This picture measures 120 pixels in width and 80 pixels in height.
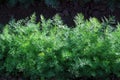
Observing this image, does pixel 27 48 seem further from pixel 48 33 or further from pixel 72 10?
pixel 72 10

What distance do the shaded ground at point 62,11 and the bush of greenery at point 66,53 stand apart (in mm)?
1246

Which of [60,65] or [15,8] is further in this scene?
[15,8]

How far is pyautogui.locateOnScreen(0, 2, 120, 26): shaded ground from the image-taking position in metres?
5.68

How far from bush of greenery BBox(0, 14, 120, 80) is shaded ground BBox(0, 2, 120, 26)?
1246 mm

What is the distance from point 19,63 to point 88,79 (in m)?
0.88

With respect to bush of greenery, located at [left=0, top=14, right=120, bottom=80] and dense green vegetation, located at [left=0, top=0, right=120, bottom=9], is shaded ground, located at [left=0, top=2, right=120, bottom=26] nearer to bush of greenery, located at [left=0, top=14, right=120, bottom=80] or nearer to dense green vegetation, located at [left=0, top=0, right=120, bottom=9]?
dense green vegetation, located at [left=0, top=0, right=120, bottom=9]

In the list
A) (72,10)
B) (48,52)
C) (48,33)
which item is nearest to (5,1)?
(72,10)

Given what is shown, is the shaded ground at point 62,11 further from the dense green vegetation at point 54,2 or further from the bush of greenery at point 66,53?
the bush of greenery at point 66,53

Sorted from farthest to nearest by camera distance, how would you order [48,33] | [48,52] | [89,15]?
1. [89,15]
2. [48,33]
3. [48,52]

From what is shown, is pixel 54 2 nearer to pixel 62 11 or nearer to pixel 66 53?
pixel 62 11

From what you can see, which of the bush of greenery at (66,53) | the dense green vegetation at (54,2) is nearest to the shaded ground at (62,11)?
the dense green vegetation at (54,2)

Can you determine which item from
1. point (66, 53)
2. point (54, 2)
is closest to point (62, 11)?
point (54, 2)

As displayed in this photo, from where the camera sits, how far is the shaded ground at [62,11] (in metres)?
5.68

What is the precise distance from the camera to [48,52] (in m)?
4.25
